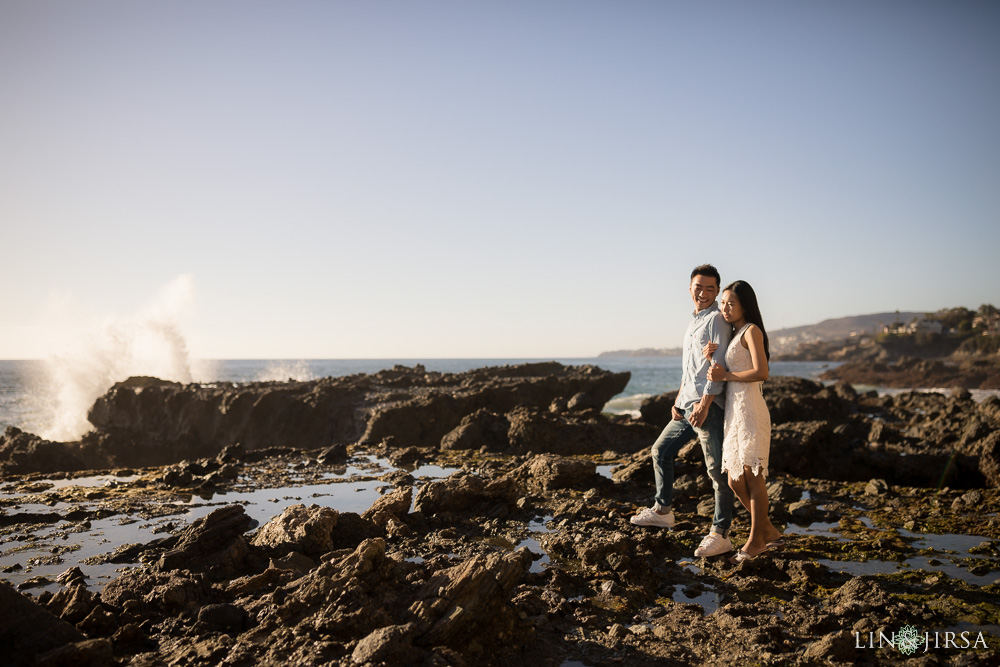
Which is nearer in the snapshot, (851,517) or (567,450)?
(851,517)

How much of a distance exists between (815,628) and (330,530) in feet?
12.2

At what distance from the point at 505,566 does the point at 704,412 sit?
8.20 ft

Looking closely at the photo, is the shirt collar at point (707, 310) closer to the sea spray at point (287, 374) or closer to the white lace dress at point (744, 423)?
the white lace dress at point (744, 423)

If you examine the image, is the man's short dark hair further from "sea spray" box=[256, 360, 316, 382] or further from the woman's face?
"sea spray" box=[256, 360, 316, 382]

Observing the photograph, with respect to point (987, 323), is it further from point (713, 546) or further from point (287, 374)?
point (287, 374)

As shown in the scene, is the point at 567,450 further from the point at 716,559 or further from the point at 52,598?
the point at 52,598

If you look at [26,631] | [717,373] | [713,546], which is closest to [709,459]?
[713,546]

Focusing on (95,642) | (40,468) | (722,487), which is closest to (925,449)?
(722,487)

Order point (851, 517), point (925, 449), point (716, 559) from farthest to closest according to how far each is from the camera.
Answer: point (925, 449) < point (851, 517) < point (716, 559)

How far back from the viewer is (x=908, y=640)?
343 centimetres

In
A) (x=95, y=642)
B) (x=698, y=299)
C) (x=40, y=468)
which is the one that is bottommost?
(x=40, y=468)

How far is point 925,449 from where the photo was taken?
10234mm

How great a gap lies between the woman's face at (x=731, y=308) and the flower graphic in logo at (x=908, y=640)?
8.29 feet

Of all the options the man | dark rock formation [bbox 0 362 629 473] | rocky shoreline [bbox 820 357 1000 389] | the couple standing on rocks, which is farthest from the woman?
rocky shoreline [bbox 820 357 1000 389]
